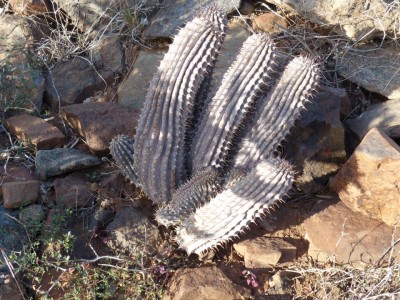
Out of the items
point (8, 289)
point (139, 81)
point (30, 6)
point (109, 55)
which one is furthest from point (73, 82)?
point (8, 289)

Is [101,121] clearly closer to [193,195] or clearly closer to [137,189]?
[137,189]

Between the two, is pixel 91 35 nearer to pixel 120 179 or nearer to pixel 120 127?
pixel 120 127

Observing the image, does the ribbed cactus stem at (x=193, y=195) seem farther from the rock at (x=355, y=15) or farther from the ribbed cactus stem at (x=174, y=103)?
the rock at (x=355, y=15)

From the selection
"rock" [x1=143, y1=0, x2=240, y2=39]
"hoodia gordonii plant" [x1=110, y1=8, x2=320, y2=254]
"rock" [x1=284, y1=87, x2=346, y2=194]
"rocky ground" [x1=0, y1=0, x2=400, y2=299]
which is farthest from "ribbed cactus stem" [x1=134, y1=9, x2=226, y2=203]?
"rock" [x1=143, y1=0, x2=240, y2=39]

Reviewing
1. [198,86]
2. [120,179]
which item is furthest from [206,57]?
[120,179]

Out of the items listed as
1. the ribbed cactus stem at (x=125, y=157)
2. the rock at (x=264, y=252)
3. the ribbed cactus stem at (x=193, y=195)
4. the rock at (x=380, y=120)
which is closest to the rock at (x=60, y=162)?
the ribbed cactus stem at (x=125, y=157)

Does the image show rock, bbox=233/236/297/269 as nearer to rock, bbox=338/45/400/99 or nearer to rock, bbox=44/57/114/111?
rock, bbox=338/45/400/99
